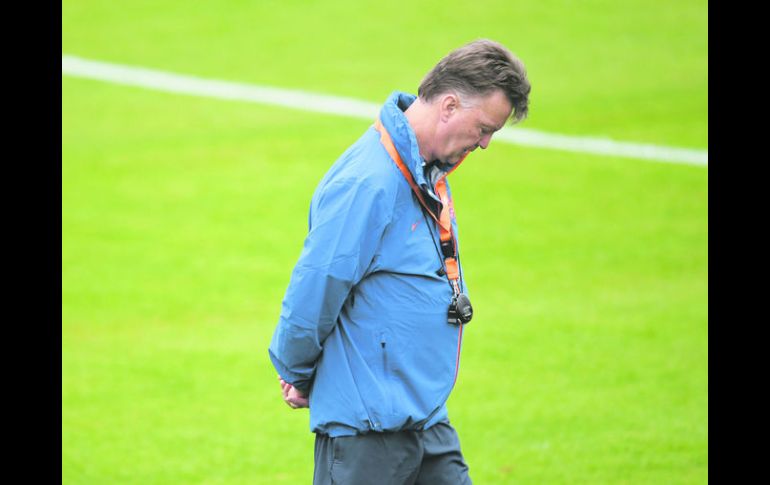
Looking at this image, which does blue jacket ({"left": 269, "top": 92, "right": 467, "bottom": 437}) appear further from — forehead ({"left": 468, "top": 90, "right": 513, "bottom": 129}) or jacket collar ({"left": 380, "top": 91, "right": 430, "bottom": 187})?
forehead ({"left": 468, "top": 90, "right": 513, "bottom": 129})

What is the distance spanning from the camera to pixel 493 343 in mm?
7660

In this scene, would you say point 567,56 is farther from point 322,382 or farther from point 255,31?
point 322,382

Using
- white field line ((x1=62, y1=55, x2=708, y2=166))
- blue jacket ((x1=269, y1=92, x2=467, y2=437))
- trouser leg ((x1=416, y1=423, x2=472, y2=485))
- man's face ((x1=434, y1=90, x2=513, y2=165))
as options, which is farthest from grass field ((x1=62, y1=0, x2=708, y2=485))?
man's face ((x1=434, y1=90, x2=513, y2=165))

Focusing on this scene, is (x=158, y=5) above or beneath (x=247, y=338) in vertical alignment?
above

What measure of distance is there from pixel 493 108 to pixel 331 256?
736mm

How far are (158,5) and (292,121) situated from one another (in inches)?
150

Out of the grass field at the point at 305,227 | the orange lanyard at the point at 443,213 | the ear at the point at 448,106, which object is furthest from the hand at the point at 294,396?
the grass field at the point at 305,227

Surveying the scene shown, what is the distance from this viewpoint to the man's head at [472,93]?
3438mm

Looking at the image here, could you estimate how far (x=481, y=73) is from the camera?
135 inches

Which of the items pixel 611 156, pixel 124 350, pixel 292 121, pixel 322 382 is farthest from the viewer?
pixel 292 121

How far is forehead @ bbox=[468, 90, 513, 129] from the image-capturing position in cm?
346

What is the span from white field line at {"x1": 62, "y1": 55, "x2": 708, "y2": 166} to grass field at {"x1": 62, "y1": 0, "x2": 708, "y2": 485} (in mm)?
185
